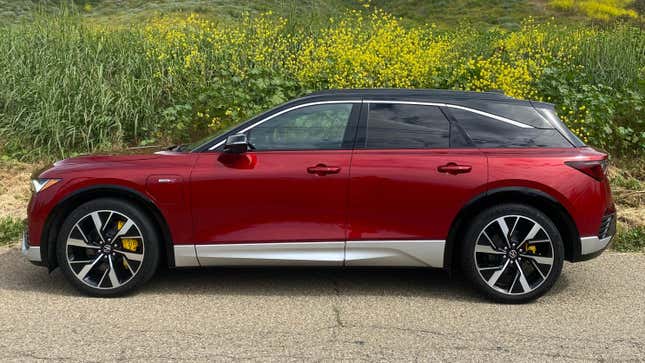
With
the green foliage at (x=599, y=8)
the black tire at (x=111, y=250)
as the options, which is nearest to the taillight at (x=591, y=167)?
the black tire at (x=111, y=250)

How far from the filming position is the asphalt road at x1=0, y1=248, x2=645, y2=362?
4090mm

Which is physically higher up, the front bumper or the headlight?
the headlight

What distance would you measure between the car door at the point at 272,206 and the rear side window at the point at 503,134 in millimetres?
940

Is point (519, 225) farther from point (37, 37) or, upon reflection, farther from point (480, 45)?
point (37, 37)

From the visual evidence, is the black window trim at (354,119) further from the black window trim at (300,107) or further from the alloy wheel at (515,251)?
the alloy wheel at (515,251)

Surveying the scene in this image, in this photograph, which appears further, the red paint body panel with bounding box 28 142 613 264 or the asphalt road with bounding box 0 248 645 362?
the red paint body panel with bounding box 28 142 613 264

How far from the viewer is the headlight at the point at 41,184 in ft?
16.7

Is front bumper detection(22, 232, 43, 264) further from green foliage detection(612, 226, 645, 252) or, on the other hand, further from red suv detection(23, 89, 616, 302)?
green foliage detection(612, 226, 645, 252)

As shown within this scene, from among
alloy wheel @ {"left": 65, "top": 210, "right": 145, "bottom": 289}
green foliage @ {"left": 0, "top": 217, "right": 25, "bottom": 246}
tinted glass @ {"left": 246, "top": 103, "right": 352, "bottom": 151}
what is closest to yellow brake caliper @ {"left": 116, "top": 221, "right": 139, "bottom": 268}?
alloy wheel @ {"left": 65, "top": 210, "right": 145, "bottom": 289}

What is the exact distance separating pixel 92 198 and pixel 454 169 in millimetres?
2679

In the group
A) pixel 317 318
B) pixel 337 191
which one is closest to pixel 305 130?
pixel 337 191

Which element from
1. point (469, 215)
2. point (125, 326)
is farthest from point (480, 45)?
point (125, 326)

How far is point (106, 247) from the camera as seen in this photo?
5055 mm

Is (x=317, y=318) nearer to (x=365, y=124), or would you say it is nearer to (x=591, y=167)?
(x=365, y=124)
